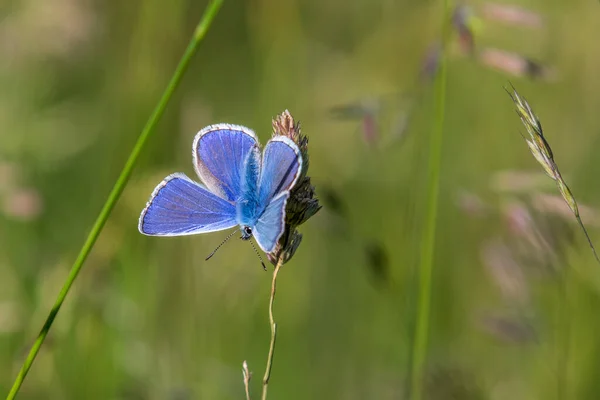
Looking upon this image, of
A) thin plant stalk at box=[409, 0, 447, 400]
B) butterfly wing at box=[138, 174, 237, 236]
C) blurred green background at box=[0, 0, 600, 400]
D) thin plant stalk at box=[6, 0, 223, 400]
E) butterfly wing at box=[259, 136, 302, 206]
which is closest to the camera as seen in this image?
thin plant stalk at box=[6, 0, 223, 400]

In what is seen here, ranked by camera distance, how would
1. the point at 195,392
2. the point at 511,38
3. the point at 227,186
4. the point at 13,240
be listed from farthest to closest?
the point at 511,38, the point at 13,240, the point at 195,392, the point at 227,186

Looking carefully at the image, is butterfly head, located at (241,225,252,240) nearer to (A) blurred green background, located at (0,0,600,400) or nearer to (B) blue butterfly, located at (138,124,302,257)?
(B) blue butterfly, located at (138,124,302,257)

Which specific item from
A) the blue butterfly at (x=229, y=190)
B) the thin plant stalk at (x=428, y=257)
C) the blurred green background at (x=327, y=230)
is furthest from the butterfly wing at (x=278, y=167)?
the blurred green background at (x=327, y=230)

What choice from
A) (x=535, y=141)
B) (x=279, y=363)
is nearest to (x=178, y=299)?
(x=279, y=363)

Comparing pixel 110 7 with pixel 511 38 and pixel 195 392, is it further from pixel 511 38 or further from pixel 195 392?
pixel 195 392

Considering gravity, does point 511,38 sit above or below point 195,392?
above

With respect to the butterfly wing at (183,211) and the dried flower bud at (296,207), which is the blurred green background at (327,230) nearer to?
the butterfly wing at (183,211)

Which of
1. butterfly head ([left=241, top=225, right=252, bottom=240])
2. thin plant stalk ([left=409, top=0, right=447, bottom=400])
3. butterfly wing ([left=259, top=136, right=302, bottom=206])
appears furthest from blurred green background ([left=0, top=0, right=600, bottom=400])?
butterfly wing ([left=259, top=136, right=302, bottom=206])
